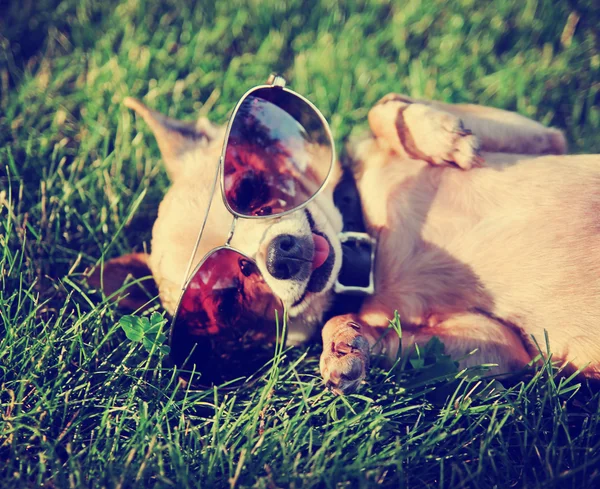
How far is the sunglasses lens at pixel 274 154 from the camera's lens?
2.05 metres

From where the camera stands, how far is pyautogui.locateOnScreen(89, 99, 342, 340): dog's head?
1.97 meters

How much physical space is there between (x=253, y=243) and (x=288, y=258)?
0.19 m

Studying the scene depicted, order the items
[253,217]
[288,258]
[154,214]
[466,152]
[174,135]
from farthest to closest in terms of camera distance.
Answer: [154,214], [174,135], [466,152], [253,217], [288,258]

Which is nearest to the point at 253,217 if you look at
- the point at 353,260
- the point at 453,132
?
the point at 353,260

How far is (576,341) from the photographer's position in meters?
1.92

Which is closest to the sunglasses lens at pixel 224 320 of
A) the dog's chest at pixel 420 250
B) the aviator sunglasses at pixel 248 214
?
the aviator sunglasses at pixel 248 214

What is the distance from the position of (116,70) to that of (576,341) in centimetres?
296

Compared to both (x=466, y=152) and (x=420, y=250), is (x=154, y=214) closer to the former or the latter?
(x=420, y=250)

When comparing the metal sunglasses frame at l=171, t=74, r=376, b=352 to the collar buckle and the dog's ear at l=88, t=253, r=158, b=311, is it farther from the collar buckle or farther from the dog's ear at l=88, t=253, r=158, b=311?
the dog's ear at l=88, t=253, r=158, b=311

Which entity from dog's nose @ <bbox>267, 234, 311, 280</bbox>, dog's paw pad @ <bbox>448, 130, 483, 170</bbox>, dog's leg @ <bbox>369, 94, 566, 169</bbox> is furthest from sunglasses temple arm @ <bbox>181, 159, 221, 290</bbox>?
dog's paw pad @ <bbox>448, 130, 483, 170</bbox>

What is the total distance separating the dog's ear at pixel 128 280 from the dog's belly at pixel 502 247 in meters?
1.05

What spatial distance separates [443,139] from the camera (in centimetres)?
213

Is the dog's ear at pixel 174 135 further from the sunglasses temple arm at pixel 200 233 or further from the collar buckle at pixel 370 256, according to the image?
the collar buckle at pixel 370 256

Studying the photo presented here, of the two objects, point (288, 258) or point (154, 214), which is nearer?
point (288, 258)
